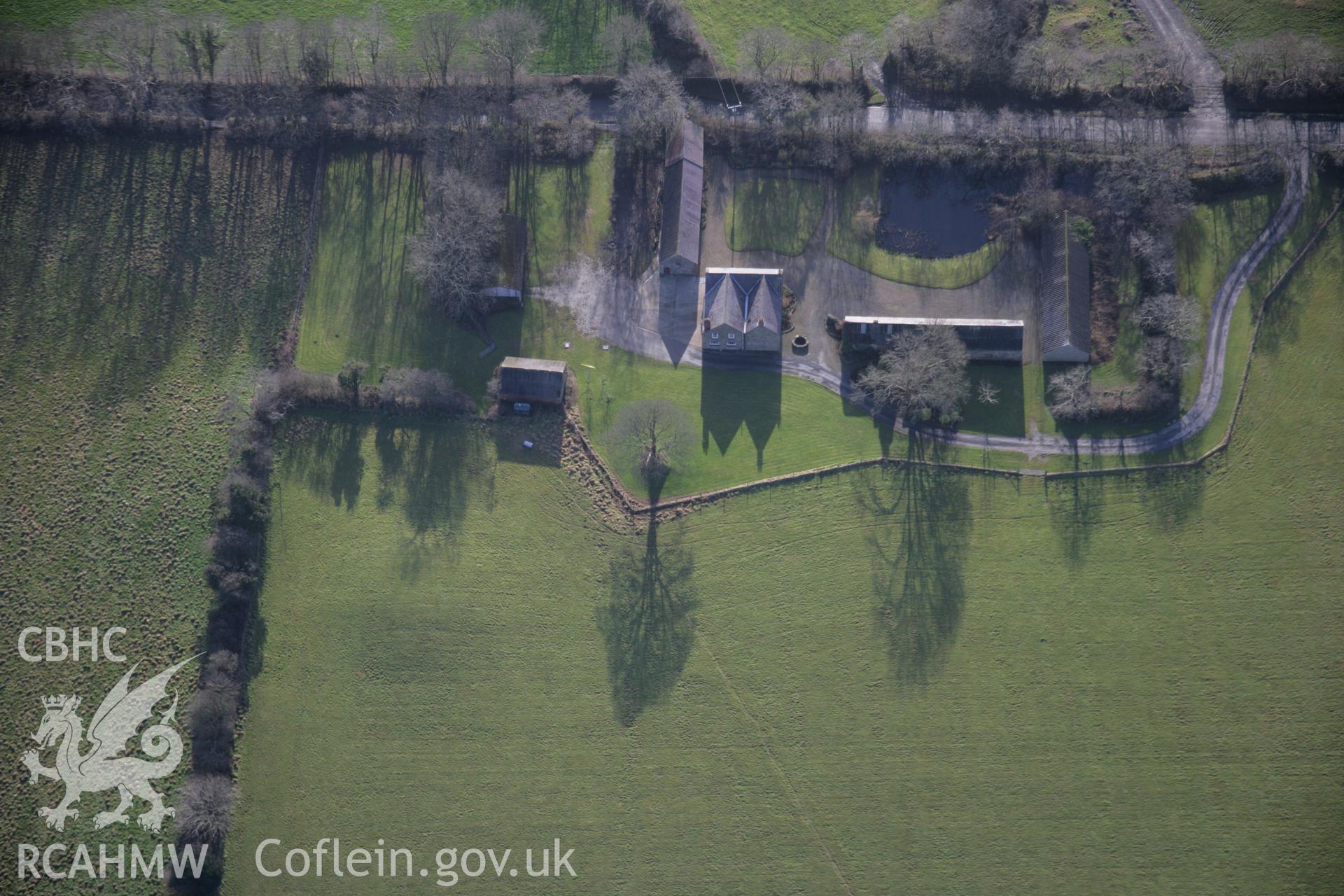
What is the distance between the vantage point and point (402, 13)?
308 ft

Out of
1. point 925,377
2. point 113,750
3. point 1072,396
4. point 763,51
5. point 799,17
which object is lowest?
point 113,750

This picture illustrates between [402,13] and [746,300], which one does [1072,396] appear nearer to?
[746,300]

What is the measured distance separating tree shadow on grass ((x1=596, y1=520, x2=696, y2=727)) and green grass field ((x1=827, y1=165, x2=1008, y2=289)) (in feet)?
104

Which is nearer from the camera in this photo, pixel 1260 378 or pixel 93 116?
pixel 1260 378

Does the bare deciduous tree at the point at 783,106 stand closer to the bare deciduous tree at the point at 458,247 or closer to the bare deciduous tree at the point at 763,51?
the bare deciduous tree at the point at 763,51

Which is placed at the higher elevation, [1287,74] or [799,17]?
[799,17]

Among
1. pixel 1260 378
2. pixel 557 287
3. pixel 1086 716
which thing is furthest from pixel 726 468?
pixel 1260 378

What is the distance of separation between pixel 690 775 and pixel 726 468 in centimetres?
2633

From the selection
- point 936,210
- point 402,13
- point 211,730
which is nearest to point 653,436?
point 936,210

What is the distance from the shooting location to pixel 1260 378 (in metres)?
80.7

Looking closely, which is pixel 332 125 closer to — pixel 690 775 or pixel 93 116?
pixel 93 116

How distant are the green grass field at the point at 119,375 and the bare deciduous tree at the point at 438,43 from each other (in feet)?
54.0

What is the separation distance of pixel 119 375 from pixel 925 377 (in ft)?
243

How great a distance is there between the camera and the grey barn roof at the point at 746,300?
8131cm
